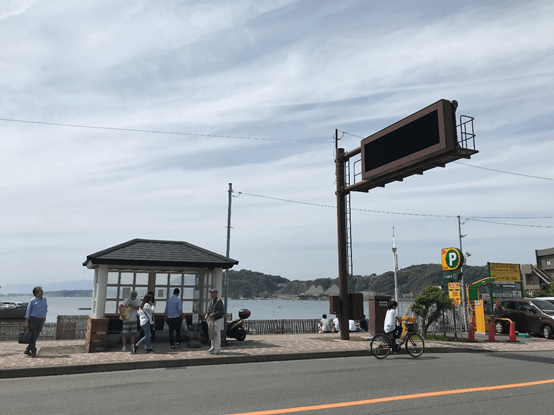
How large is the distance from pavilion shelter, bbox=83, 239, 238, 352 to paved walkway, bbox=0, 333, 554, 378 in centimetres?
138

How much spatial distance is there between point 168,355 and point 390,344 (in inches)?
238

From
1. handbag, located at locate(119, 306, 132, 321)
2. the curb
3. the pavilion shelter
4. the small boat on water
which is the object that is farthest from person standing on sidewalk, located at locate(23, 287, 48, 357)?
the small boat on water

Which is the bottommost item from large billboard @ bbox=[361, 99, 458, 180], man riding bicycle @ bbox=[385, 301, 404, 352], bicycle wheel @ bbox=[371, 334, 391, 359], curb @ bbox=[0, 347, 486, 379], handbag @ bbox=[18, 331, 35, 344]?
curb @ bbox=[0, 347, 486, 379]

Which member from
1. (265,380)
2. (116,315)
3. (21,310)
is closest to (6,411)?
(265,380)

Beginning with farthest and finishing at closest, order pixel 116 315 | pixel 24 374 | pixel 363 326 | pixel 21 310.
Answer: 1. pixel 21 310
2. pixel 363 326
3. pixel 116 315
4. pixel 24 374

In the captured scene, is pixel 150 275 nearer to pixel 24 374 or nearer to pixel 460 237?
pixel 24 374

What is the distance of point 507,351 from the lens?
15391 millimetres

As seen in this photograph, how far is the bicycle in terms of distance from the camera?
12797 millimetres

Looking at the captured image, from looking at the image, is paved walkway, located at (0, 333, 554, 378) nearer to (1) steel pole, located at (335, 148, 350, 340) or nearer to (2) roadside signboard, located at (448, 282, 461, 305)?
(1) steel pole, located at (335, 148, 350, 340)

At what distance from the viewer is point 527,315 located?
22281mm

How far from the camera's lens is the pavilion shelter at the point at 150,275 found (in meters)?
14.0

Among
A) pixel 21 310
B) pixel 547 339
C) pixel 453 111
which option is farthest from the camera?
pixel 21 310

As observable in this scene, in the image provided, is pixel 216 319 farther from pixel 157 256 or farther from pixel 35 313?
pixel 35 313

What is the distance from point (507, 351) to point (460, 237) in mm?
39529
